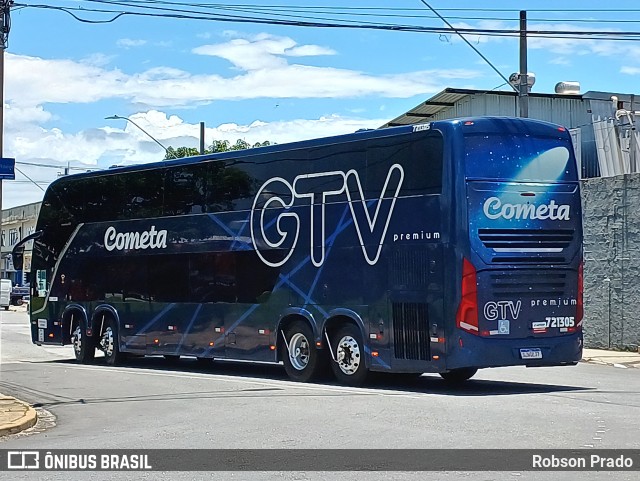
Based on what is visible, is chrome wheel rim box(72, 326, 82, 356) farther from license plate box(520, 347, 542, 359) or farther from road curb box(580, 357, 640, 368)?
license plate box(520, 347, 542, 359)

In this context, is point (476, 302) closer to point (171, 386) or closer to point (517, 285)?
point (517, 285)

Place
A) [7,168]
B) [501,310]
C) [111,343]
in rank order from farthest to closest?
[111,343]
[501,310]
[7,168]

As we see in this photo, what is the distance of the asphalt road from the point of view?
36.8 ft

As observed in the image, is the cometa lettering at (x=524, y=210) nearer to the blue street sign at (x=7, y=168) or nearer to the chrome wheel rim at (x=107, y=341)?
the blue street sign at (x=7, y=168)

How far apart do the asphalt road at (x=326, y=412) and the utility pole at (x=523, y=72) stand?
6310 millimetres

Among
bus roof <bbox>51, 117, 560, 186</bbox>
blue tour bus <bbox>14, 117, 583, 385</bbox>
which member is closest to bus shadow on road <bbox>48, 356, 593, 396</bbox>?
blue tour bus <bbox>14, 117, 583, 385</bbox>

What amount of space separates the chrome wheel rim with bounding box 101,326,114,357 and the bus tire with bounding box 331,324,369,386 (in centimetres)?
739

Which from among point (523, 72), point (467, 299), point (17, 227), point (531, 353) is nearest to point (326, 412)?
point (467, 299)

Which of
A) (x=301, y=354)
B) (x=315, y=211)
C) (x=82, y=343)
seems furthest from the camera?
(x=82, y=343)

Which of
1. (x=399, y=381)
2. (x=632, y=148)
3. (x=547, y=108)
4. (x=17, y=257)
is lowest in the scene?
(x=399, y=381)

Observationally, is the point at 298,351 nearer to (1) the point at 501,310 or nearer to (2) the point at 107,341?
(1) the point at 501,310

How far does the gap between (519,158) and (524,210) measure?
31.7 inches

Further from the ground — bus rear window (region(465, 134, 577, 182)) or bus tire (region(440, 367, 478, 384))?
bus rear window (region(465, 134, 577, 182))

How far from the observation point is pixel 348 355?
58.5 feet
